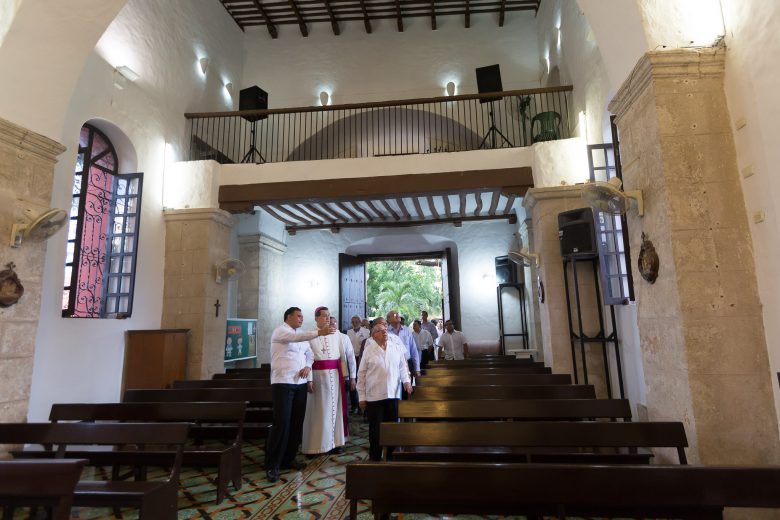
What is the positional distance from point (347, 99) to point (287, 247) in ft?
13.1

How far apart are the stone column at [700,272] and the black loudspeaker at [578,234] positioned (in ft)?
7.08

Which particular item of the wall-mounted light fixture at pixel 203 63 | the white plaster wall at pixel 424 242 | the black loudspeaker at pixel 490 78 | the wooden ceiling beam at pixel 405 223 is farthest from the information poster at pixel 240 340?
the black loudspeaker at pixel 490 78

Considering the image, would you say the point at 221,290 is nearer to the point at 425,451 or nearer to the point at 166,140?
the point at 166,140

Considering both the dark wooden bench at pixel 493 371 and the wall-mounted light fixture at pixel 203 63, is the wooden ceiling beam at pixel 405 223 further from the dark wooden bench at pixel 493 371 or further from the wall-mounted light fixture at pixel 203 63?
the dark wooden bench at pixel 493 371

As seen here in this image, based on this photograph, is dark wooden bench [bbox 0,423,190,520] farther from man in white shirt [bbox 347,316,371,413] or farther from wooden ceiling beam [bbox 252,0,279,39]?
wooden ceiling beam [bbox 252,0,279,39]

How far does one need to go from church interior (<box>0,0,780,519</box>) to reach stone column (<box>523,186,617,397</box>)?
0.03 metres

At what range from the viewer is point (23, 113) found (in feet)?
14.5

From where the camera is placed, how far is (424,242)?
42.5 feet

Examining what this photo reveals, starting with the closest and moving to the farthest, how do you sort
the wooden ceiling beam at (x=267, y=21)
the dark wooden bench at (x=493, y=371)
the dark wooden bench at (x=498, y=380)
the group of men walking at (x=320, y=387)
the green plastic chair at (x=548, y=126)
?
the group of men walking at (x=320, y=387) → the dark wooden bench at (x=498, y=380) → the dark wooden bench at (x=493, y=371) → the green plastic chair at (x=548, y=126) → the wooden ceiling beam at (x=267, y=21)

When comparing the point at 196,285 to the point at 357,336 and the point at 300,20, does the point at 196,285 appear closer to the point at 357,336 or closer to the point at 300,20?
the point at 357,336

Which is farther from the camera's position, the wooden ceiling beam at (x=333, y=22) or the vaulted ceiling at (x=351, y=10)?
the wooden ceiling beam at (x=333, y=22)

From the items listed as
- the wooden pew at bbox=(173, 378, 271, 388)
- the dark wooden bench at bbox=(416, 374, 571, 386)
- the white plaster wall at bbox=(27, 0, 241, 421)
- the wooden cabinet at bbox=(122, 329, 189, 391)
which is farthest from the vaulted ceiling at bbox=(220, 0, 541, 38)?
the dark wooden bench at bbox=(416, 374, 571, 386)

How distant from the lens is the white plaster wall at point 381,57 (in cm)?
1120

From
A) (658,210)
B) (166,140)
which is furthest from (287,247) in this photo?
(658,210)
